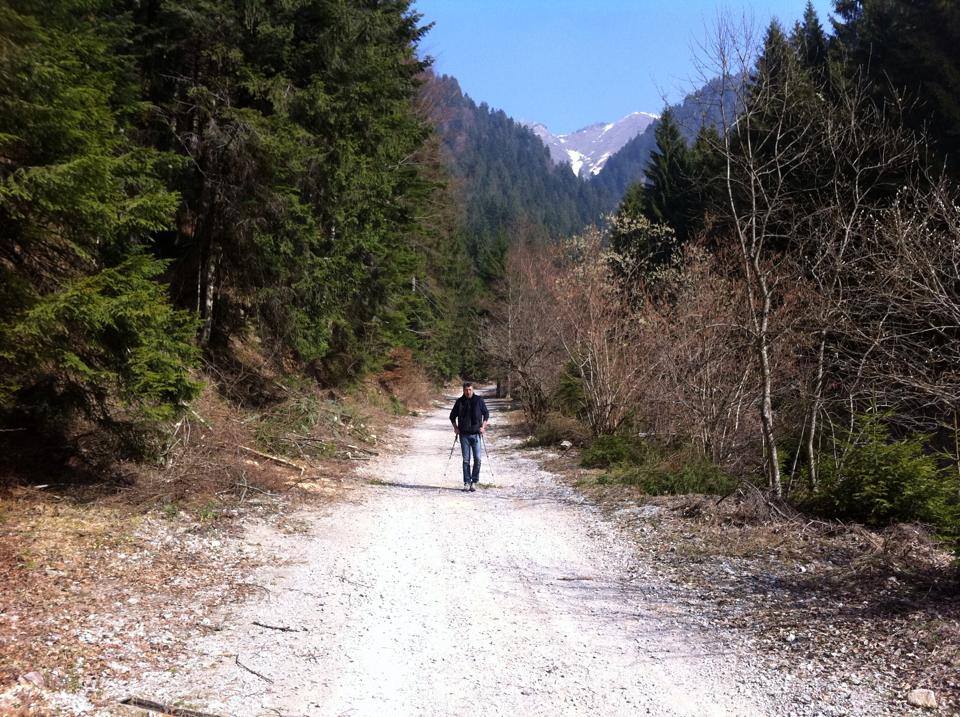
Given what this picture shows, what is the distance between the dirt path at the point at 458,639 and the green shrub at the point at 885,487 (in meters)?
2.50

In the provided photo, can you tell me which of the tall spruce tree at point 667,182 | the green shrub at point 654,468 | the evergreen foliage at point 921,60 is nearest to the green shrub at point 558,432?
the green shrub at point 654,468

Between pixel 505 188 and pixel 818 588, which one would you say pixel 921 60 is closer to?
pixel 818 588

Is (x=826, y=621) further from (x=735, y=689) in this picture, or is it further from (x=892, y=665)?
(x=735, y=689)

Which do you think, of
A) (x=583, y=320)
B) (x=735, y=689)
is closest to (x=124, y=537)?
(x=735, y=689)

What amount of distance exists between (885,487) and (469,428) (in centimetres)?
637

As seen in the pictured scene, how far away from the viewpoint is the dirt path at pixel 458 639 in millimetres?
3770

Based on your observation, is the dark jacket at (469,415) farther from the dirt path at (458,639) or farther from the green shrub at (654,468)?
the dirt path at (458,639)

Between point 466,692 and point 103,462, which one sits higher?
→ point 103,462

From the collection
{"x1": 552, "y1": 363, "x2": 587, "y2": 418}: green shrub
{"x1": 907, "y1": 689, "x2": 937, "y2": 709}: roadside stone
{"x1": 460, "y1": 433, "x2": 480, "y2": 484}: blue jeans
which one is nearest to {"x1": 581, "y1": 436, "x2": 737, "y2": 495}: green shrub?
{"x1": 460, "y1": 433, "x2": 480, "y2": 484}: blue jeans

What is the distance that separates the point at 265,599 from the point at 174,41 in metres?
10.1

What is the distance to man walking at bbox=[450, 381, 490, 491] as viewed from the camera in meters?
11.1

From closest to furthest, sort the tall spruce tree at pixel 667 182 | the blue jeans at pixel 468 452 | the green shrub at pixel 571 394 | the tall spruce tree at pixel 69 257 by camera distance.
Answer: the tall spruce tree at pixel 69 257 < the blue jeans at pixel 468 452 < the green shrub at pixel 571 394 < the tall spruce tree at pixel 667 182

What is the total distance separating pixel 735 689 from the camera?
3951mm

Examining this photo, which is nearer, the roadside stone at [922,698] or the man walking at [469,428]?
the roadside stone at [922,698]
